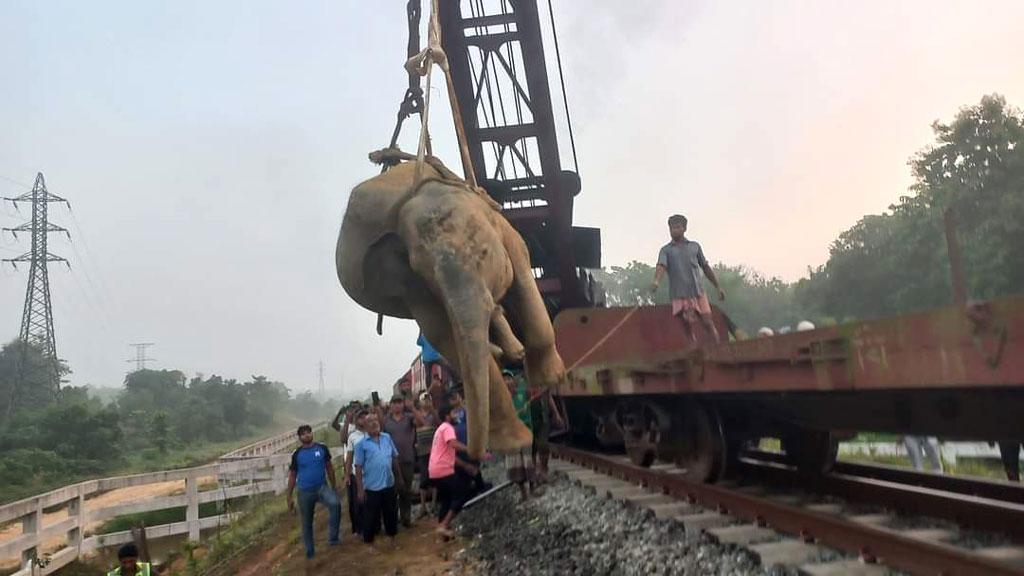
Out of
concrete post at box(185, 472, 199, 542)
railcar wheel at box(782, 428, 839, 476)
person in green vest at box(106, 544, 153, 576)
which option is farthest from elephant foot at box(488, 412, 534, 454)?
concrete post at box(185, 472, 199, 542)

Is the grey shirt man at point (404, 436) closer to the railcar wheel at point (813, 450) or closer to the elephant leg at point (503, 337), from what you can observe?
the railcar wheel at point (813, 450)

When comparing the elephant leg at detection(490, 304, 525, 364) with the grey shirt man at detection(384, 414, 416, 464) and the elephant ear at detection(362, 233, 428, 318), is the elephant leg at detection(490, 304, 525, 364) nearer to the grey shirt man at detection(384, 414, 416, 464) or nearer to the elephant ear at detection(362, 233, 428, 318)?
the elephant ear at detection(362, 233, 428, 318)

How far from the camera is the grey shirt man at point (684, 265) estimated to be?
20.9 ft

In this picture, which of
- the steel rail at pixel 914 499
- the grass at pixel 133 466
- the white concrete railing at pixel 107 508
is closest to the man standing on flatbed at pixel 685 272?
the steel rail at pixel 914 499

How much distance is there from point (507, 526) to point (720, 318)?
2.97 m

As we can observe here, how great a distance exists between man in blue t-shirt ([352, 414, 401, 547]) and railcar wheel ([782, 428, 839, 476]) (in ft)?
12.0

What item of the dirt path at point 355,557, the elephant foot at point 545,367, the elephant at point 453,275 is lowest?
the dirt path at point 355,557

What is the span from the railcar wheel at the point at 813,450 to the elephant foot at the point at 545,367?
2.11 m

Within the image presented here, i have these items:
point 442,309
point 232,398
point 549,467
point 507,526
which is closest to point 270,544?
point 549,467

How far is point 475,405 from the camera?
11.0ft

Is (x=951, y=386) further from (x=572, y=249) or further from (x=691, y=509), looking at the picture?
(x=572, y=249)

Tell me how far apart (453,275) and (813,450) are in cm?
347

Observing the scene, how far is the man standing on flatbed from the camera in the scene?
6375 mm

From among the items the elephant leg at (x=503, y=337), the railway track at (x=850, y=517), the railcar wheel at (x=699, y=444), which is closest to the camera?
the railway track at (x=850, y=517)
